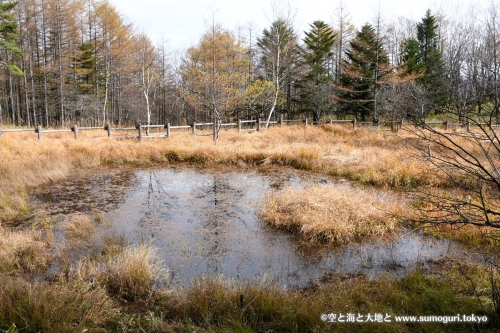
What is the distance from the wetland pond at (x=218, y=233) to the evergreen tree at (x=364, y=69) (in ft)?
63.1

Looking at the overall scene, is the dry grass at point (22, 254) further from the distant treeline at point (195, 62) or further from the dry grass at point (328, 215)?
the distant treeline at point (195, 62)

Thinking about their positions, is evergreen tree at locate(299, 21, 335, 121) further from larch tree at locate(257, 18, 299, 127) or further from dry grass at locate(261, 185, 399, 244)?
dry grass at locate(261, 185, 399, 244)

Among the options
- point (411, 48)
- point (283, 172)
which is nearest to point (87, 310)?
point (283, 172)

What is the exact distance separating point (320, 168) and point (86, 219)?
8485mm

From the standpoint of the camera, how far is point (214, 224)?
693cm

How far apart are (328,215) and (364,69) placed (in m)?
25.1

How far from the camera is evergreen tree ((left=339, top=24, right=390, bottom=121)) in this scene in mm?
26594

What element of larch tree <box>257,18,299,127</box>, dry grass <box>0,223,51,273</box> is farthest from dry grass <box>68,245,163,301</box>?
larch tree <box>257,18,299,127</box>

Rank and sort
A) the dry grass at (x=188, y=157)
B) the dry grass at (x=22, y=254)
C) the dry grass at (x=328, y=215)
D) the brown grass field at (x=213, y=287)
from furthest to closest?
the dry grass at (x=188, y=157) → the dry grass at (x=328, y=215) → the dry grass at (x=22, y=254) → the brown grass field at (x=213, y=287)

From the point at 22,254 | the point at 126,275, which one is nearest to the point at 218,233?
the point at 126,275

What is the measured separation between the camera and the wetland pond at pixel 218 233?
16.5ft

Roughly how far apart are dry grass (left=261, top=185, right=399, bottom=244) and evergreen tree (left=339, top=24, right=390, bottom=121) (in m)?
20.6

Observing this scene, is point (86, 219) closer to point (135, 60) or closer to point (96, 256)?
point (96, 256)

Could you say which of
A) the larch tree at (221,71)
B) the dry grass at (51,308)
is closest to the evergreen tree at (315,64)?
the larch tree at (221,71)
